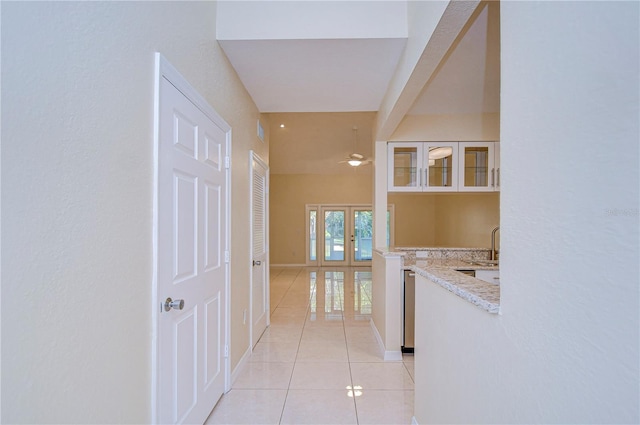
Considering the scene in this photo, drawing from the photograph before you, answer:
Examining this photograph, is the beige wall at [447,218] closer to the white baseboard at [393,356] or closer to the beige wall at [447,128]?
the beige wall at [447,128]

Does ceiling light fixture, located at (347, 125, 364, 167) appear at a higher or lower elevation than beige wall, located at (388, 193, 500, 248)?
higher

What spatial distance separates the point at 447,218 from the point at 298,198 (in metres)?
4.52

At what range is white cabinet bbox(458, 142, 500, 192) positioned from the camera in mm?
3635

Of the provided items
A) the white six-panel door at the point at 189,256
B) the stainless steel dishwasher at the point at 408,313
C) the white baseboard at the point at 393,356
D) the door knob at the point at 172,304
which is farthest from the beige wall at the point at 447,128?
the door knob at the point at 172,304

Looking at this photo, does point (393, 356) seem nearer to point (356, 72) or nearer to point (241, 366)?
point (241, 366)

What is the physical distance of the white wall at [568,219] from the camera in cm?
57

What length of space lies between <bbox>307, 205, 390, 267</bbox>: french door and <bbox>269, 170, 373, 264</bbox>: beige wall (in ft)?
0.76

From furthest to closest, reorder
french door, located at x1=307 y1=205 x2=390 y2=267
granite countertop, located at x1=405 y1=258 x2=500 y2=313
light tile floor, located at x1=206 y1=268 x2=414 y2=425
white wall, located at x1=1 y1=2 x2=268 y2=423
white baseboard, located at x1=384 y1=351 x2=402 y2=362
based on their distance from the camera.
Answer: french door, located at x1=307 y1=205 x2=390 y2=267 < white baseboard, located at x1=384 y1=351 x2=402 y2=362 < light tile floor, located at x1=206 y1=268 x2=414 y2=425 < granite countertop, located at x1=405 y1=258 x2=500 y2=313 < white wall, located at x1=1 y1=2 x2=268 y2=423

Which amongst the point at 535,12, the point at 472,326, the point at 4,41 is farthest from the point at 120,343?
the point at 535,12

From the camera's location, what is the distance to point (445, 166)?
145 inches

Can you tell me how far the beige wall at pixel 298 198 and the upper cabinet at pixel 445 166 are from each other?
635 centimetres

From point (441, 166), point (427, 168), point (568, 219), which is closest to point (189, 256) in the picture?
point (568, 219)

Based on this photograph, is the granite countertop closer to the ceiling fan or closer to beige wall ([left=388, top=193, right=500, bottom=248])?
beige wall ([left=388, top=193, right=500, bottom=248])

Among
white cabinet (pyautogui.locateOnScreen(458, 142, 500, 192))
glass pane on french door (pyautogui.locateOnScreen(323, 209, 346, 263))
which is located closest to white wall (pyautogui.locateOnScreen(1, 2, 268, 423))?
white cabinet (pyautogui.locateOnScreen(458, 142, 500, 192))
